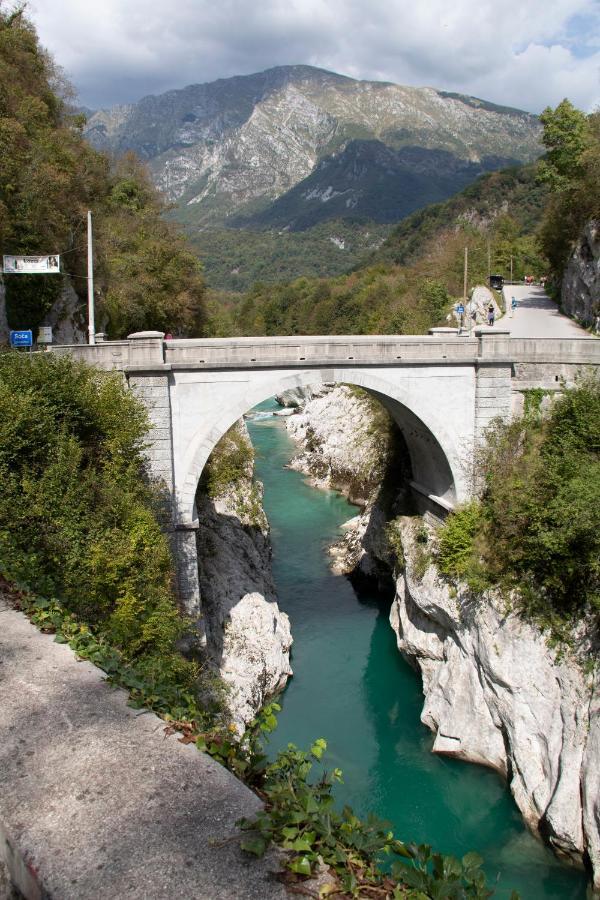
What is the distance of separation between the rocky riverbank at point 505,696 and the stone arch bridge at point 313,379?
113 inches

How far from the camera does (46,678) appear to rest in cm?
662

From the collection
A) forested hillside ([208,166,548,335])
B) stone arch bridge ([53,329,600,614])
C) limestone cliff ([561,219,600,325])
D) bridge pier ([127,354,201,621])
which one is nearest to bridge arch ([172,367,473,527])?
stone arch bridge ([53,329,600,614])

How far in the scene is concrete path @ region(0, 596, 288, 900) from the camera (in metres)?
4.17

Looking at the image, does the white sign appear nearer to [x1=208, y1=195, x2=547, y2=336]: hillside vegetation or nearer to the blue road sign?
the blue road sign

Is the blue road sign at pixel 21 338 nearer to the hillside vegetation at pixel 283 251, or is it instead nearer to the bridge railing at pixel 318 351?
the bridge railing at pixel 318 351

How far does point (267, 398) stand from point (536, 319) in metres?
20.6

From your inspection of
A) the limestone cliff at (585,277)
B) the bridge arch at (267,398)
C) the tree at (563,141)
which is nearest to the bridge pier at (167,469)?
the bridge arch at (267,398)

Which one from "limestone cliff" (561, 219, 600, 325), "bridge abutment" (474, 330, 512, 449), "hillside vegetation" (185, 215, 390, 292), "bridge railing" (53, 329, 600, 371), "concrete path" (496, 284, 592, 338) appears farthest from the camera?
"hillside vegetation" (185, 215, 390, 292)

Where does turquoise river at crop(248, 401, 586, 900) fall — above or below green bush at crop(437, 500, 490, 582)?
below

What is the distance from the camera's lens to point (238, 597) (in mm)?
19078

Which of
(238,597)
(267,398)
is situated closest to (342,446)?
(238,597)

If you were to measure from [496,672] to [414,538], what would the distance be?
17.0 ft

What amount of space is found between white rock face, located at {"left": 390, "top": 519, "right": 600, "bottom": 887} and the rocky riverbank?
2 centimetres

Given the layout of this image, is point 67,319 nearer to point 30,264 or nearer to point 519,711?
point 30,264
